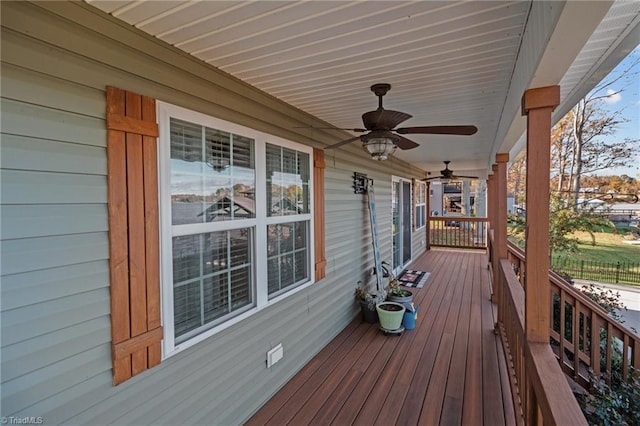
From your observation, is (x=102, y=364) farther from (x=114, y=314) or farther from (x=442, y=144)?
(x=442, y=144)

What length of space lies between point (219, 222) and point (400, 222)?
5540 mm

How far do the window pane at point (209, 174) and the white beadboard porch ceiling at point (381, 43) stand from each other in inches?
19.3

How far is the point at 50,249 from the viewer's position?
1.29 m

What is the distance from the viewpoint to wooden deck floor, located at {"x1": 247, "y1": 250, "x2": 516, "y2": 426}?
2.41 metres

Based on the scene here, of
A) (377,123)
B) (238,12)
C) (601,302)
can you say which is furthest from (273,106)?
(601,302)

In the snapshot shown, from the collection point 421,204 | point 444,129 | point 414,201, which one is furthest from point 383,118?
point 421,204

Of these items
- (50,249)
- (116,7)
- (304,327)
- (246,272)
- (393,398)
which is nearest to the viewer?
(50,249)

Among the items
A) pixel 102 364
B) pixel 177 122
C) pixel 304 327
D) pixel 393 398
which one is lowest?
pixel 393 398

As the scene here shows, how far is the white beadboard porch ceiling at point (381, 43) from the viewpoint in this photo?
1399 millimetres

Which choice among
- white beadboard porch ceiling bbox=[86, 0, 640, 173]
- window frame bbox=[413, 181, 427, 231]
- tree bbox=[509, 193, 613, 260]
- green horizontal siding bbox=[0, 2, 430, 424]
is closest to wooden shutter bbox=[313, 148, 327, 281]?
white beadboard porch ceiling bbox=[86, 0, 640, 173]

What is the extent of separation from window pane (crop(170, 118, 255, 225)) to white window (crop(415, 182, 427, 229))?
741 cm

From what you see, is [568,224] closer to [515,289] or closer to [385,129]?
[515,289]

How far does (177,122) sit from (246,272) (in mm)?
1208

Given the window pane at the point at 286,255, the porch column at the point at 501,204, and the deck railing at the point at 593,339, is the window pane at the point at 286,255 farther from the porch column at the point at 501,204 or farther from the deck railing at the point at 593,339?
the deck railing at the point at 593,339
